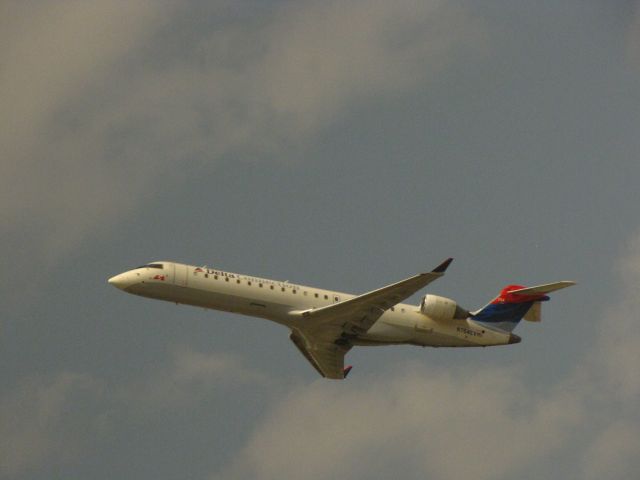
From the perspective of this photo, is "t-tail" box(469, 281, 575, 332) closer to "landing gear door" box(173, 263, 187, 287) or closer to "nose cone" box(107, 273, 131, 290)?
"landing gear door" box(173, 263, 187, 287)

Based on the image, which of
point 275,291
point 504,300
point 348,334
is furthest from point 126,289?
point 504,300

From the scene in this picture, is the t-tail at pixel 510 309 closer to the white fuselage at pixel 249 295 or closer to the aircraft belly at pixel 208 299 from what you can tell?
the white fuselage at pixel 249 295

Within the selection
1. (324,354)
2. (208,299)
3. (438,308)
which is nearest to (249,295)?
(208,299)

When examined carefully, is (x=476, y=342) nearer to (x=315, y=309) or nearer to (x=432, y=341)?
(x=432, y=341)

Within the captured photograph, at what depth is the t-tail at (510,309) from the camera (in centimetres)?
5134

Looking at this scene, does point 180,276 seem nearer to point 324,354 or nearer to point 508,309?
point 324,354

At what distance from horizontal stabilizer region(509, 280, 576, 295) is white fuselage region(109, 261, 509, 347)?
4.21m

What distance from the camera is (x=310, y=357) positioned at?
52.6 m

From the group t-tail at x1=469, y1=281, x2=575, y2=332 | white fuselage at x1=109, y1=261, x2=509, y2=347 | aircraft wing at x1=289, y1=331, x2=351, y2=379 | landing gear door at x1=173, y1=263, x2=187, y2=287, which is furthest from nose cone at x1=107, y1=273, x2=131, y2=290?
t-tail at x1=469, y1=281, x2=575, y2=332

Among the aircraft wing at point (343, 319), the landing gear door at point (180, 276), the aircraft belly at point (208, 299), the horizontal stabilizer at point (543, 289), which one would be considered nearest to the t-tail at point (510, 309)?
the horizontal stabilizer at point (543, 289)

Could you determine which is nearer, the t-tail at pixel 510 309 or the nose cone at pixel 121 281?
the nose cone at pixel 121 281

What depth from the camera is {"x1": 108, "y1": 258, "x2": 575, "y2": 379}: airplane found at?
47.3 m

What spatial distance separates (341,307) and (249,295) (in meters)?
3.37

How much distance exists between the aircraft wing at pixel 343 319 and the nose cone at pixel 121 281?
636 cm
